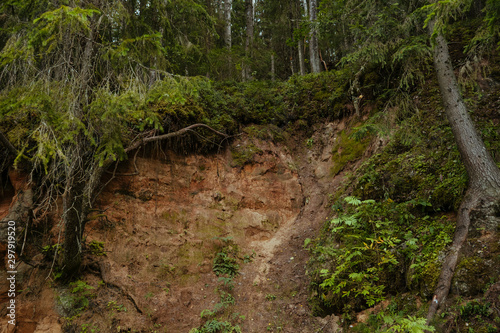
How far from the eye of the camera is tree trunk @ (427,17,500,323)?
14.1 ft

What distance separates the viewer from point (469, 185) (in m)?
5.04

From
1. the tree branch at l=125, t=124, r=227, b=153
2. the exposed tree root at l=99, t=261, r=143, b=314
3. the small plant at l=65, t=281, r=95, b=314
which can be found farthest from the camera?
the tree branch at l=125, t=124, r=227, b=153

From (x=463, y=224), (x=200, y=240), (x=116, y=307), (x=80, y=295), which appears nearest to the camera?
(x=463, y=224)

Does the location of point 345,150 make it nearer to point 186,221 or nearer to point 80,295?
point 186,221

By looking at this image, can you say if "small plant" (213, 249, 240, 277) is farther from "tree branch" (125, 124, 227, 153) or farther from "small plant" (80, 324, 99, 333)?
"tree branch" (125, 124, 227, 153)

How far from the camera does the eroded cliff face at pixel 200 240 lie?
5969mm

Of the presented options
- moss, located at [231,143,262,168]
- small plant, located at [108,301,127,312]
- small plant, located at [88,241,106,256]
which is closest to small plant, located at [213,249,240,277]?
small plant, located at [108,301,127,312]

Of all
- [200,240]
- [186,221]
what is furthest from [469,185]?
[186,221]

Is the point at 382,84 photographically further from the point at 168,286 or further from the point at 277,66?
the point at 277,66

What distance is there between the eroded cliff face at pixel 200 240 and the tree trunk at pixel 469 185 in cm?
232

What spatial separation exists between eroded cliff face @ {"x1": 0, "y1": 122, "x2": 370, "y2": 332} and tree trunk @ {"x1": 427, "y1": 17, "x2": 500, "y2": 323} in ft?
7.63

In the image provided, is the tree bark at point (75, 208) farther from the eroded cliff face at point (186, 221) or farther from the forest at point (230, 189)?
the eroded cliff face at point (186, 221)

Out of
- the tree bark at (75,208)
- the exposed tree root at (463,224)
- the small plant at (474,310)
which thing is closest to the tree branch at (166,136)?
the tree bark at (75,208)

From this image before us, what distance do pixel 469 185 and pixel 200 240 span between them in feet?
21.7
